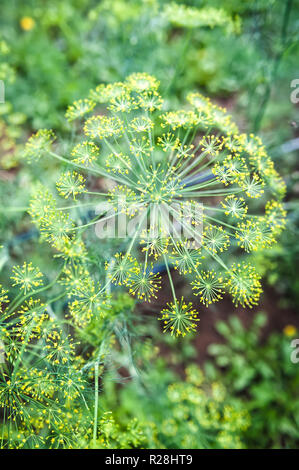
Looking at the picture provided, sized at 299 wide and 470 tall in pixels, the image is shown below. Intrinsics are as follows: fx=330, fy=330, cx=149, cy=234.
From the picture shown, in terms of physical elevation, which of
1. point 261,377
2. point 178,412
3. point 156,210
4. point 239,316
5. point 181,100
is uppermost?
point 181,100

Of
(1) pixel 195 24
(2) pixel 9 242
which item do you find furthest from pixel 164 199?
(1) pixel 195 24

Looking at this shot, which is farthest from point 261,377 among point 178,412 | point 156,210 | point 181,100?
point 181,100

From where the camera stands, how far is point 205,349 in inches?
156

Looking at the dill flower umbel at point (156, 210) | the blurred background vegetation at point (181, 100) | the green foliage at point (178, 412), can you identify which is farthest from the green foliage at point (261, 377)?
the dill flower umbel at point (156, 210)

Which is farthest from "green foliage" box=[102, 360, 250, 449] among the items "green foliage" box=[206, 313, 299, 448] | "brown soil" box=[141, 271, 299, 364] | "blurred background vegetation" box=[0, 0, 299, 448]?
"brown soil" box=[141, 271, 299, 364]

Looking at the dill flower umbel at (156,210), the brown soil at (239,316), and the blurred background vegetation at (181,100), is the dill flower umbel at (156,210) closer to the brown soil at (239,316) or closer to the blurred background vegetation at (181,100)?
the blurred background vegetation at (181,100)

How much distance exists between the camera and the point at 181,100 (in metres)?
4.00

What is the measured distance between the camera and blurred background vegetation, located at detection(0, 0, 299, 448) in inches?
123

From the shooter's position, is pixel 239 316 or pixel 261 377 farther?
pixel 239 316

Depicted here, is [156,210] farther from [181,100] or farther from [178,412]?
[181,100]

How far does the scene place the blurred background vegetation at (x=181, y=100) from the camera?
3.12 m

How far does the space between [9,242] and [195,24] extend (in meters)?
2.48

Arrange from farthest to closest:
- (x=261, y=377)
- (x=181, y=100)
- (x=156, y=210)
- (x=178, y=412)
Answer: (x=181, y=100), (x=261, y=377), (x=178, y=412), (x=156, y=210)

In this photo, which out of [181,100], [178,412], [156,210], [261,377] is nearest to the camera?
[156,210]
